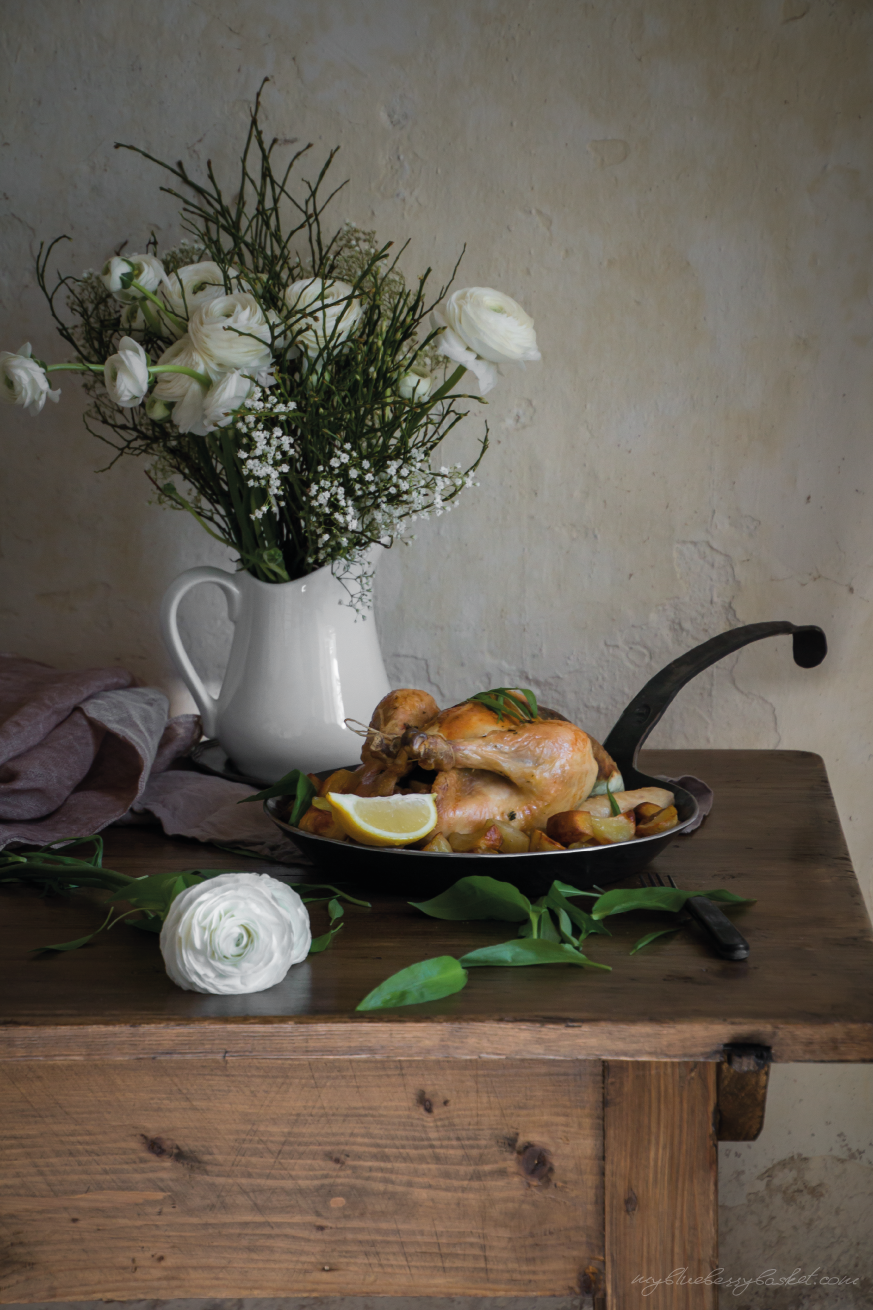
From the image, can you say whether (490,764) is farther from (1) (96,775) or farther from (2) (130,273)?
(2) (130,273)

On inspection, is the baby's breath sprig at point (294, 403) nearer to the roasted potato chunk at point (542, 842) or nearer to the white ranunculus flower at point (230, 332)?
the white ranunculus flower at point (230, 332)

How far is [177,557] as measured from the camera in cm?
127

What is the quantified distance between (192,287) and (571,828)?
599 mm

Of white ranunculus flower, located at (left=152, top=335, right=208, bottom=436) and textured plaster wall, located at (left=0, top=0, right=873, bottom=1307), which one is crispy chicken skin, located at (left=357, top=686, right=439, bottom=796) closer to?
white ranunculus flower, located at (left=152, top=335, right=208, bottom=436)

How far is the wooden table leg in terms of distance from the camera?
0.54 metres

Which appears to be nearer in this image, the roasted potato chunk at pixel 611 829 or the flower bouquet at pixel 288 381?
the roasted potato chunk at pixel 611 829

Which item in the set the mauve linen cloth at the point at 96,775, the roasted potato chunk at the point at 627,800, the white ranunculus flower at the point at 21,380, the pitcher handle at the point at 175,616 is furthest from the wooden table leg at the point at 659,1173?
the white ranunculus flower at the point at 21,380

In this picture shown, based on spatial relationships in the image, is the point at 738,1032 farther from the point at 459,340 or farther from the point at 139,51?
the point at 139,51

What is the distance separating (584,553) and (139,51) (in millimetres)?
813

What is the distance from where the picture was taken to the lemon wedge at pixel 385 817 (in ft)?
2.13

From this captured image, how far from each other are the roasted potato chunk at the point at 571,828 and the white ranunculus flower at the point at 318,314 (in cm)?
47

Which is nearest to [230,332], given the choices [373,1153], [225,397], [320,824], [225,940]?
[225,397]

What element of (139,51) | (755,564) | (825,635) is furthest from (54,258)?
(825,635)

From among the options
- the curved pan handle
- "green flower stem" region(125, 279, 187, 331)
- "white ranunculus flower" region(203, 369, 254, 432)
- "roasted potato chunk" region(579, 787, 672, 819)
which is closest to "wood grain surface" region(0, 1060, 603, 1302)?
"roasted potato chunk" region(579, 787, 672, 819)
